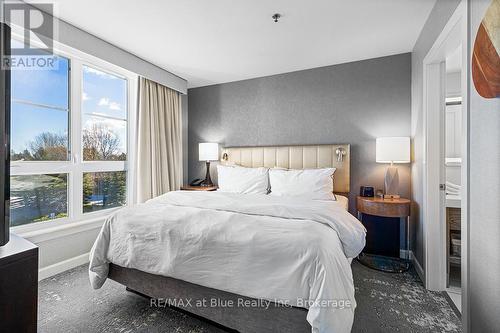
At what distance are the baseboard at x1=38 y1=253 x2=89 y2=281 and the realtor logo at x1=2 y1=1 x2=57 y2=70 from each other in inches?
80.5

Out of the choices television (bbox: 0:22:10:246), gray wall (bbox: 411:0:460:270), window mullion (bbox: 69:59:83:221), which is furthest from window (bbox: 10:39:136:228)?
gray wall (bbox: 411:0:460:270)

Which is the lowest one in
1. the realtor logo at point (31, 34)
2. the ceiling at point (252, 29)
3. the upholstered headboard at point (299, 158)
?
the upholstered headboard at point (299, 158)

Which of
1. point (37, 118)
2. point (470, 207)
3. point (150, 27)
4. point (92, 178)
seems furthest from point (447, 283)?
point (37, 118)

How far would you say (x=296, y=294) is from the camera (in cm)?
132

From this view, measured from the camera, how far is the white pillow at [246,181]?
315 cm

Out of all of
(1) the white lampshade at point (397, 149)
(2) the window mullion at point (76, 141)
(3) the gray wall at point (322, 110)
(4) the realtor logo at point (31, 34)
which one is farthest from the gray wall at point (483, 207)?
(2) the window mullion at point (76, 141)

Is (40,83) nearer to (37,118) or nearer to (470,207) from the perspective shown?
(37,118)

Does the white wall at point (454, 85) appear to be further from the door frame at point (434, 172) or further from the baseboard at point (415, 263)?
the baseboard at point (415, 263)

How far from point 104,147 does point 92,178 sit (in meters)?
0.44

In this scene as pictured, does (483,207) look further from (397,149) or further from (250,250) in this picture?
(397,149)

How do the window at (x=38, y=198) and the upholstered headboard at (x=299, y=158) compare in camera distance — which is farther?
the upholstered headboard at (x=299, y=158)

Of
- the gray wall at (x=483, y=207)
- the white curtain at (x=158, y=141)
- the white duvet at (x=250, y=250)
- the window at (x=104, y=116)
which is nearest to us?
the gray wall at (x=483, y=207)

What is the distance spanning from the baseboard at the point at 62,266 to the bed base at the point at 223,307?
3.83ft

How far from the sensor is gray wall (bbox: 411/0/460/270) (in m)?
2.07
